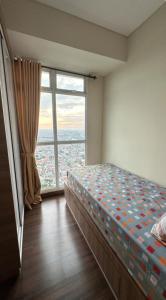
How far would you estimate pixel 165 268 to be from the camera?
0.74 m

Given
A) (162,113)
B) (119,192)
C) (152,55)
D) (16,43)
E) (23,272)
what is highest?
(16,43)

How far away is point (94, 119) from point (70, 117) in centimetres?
59

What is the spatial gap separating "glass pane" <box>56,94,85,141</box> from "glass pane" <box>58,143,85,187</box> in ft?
0.62

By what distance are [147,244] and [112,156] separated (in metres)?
2.05

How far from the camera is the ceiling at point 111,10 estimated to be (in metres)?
1.63

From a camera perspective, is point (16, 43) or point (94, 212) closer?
point (94, 212)

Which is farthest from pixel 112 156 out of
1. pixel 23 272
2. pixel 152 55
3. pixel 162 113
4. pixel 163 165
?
pixel 23 272

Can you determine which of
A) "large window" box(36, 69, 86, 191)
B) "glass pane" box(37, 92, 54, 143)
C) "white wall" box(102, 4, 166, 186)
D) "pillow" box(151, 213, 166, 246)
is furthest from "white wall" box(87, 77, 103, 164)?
"pillow" box(151, 213, 166, 246)

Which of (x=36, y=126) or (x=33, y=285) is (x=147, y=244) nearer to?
(x=33, y=285)

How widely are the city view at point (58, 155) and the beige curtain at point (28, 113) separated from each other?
24cm

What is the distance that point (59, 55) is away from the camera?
2.05 metres

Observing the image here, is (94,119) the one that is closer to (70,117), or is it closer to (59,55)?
(70,117)

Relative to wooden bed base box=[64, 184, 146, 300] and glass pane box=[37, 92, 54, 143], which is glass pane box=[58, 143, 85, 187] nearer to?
glass pane box=[37, 92, 54, 143]

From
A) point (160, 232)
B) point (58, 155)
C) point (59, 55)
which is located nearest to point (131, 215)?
point (160, 232)
